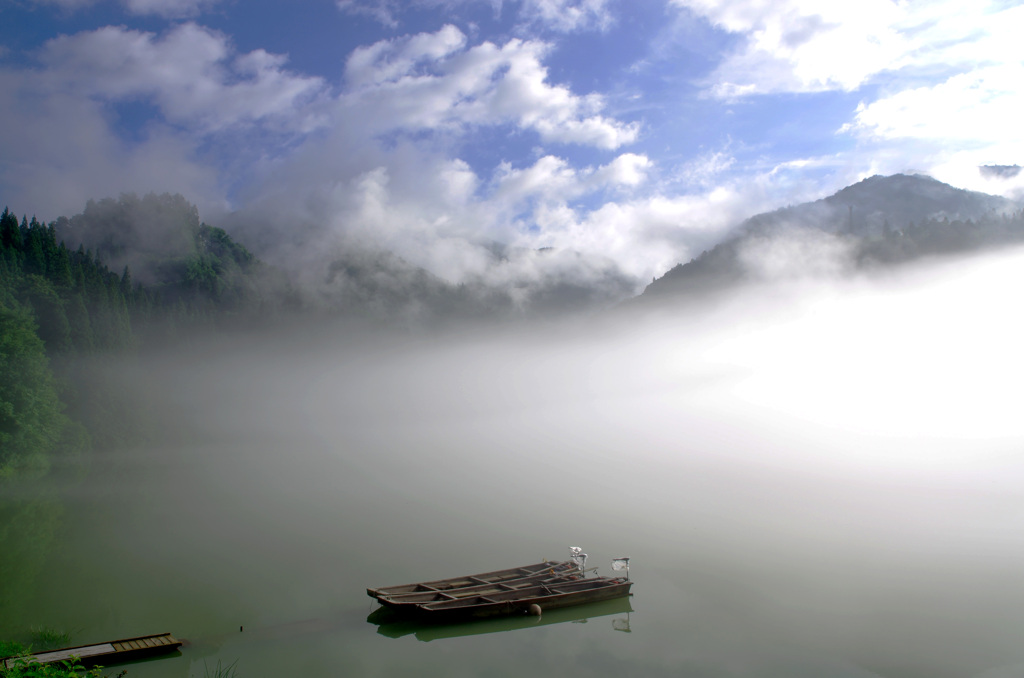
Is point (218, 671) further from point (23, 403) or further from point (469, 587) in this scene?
point (23, 403)

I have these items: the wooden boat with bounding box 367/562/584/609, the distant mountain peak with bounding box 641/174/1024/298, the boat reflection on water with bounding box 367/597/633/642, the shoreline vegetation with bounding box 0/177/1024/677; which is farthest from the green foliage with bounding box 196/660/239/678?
the distant mountain peak with bounding box 641/174/1024/298

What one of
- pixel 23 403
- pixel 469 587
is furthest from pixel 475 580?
pixel 23 403

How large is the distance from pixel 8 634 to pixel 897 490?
170ft

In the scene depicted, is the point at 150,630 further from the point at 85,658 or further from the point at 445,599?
the point at 445,599

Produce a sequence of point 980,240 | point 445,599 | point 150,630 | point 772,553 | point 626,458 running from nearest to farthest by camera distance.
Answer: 1. point 150,630
2. point 445,599
3. point 772,553
4. point 626,458
5. point 980,240

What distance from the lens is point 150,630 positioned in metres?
18.2

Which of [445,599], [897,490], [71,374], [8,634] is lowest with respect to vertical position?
[897,490]

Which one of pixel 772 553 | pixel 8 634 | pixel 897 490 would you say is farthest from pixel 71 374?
pixel 897 490

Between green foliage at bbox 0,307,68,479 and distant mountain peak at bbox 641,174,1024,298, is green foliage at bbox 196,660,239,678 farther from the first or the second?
distant mountain peak at bbox 641,174,1024,298

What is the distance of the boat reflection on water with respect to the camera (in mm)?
19172

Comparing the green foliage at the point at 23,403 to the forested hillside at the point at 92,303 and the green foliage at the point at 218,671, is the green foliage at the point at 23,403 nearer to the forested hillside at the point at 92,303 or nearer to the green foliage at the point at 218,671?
the forested hillside at the point at 92,303

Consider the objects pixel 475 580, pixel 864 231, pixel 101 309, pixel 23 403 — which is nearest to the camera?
pixel 475 580

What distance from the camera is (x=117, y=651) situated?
603 inches

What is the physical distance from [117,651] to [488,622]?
10.2 metres
